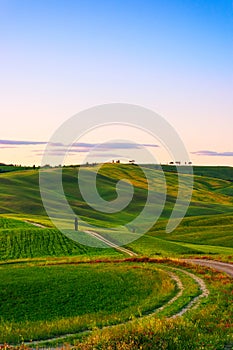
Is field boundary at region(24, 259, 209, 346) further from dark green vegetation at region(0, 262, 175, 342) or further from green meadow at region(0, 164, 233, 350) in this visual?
dark green vegetation at region(0, 262, 175, 342)

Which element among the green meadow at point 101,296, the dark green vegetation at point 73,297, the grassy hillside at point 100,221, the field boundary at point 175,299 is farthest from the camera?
the grassy hillside at point 100,221

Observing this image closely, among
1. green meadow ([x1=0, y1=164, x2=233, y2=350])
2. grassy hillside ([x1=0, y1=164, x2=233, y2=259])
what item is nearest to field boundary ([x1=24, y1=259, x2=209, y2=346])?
green meadow ([x1=0, y1=164, x2=233, y2=350])

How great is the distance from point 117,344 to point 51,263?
32.1m

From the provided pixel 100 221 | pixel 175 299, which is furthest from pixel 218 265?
pixel 100 221

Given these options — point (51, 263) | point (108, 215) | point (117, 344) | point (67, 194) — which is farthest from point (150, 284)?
point (67, 194)

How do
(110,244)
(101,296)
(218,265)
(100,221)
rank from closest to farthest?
(101,296) < (218,265) < (110,244) < (100,221)

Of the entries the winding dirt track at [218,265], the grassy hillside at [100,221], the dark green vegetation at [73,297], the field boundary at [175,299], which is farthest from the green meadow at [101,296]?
the winding dirt track at [218,265]

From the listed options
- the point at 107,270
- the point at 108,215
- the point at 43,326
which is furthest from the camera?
the point at 108,215

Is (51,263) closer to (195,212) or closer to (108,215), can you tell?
(108,215)

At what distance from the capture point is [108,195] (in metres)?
161

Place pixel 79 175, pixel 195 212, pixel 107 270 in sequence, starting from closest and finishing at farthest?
pixel 107 270
pixel 195 212
pixel 79 175

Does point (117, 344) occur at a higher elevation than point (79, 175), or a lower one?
lower

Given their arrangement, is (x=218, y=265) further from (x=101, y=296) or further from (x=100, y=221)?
(x=100, y=221)

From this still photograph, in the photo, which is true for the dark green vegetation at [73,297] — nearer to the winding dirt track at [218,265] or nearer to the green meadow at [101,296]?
the green meadow at [101,296]
